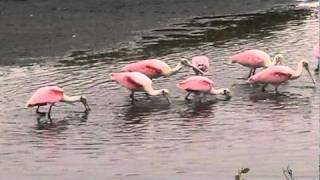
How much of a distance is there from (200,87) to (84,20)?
10010 millimetres

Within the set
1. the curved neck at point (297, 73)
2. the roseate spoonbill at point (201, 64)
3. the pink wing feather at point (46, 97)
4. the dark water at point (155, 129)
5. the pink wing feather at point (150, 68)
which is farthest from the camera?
the roseate spoonbill at point (201, 64)

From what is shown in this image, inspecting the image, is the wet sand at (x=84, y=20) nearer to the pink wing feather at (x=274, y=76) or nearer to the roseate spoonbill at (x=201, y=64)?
the roseate spoonbill at (x=201, y=64)

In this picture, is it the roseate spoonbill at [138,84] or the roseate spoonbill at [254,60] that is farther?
the roseate spoonbill at [254,60]

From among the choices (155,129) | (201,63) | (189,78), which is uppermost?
(201,63)

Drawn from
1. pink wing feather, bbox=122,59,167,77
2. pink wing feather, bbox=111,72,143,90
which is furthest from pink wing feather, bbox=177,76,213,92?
pink wing feather, bbox=122,59,167,77

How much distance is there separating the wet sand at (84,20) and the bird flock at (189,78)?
349 centimetres

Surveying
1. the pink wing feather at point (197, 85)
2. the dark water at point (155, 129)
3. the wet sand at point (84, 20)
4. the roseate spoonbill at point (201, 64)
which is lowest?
the dark water at point (155, 129)

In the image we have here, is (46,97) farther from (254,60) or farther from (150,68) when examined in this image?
(254,60)

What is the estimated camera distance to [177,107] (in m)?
9.20

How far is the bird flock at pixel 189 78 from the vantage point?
9.05m

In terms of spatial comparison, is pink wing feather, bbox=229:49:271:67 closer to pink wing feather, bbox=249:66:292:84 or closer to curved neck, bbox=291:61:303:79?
curved neck, bbox=291:61:303:79

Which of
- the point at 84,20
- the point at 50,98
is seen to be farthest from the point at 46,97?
the point at 84,20

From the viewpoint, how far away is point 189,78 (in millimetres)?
9625

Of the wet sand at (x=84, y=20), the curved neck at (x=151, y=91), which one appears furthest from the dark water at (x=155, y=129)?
the wet sand at (x=84, y=20)
